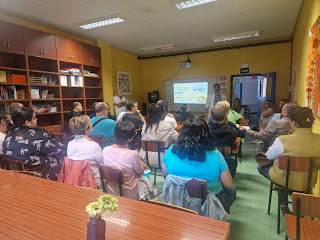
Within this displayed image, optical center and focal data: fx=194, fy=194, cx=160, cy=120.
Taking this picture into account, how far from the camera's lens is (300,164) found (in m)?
1.63

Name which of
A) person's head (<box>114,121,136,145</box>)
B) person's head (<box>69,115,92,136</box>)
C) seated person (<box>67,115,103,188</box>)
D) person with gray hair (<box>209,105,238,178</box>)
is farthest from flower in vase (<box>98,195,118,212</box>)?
person with gray hair (<box>209,105,238,178</box>)

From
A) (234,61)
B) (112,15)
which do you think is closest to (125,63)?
(112,15)

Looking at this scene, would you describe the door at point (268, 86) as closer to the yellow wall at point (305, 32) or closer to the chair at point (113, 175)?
the yellow wall at point (305, 32)

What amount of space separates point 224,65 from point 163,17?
3.28 metres

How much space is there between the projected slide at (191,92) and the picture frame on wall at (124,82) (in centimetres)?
172

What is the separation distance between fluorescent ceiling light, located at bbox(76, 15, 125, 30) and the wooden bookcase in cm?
63

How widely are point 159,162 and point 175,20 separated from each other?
3097 mm

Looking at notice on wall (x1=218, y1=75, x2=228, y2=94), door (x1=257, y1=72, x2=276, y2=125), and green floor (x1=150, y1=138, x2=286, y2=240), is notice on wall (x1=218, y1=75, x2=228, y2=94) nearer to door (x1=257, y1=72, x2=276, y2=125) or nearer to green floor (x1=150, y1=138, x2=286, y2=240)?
door (x1=257, y1=72, x2=276, y2=125)

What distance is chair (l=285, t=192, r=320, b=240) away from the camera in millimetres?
1048

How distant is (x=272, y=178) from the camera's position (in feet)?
6.20

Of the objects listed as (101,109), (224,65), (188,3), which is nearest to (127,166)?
(101,109)

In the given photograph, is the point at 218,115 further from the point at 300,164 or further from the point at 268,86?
the point at 268,86

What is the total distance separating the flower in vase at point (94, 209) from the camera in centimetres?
69

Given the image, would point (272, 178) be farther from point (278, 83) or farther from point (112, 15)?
point (278, 83)
